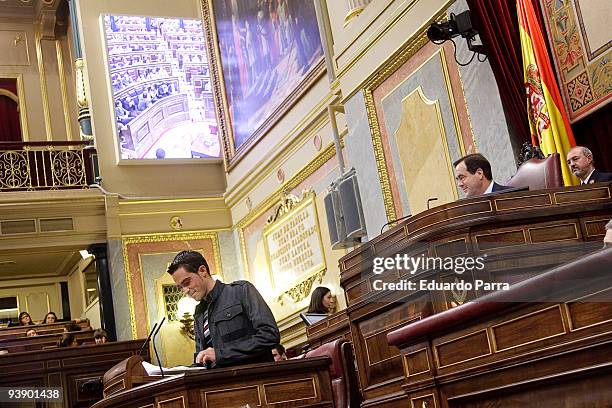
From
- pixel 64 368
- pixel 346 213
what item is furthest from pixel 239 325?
pixel 64 368

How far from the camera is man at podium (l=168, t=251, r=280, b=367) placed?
12.5 feet

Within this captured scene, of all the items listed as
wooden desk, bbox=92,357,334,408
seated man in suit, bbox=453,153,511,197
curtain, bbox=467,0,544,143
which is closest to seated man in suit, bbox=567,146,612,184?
seated man in suit, bbox=453,153,511,197

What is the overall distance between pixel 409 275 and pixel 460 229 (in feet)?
1.16

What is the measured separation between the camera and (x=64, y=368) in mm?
10133

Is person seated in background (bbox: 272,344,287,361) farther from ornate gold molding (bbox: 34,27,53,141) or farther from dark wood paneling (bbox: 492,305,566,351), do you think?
ornate gold molding (bbox: 34,27,53,141)

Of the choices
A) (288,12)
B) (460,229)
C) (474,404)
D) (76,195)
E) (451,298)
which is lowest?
(474,404)

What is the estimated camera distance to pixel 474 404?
242 cm

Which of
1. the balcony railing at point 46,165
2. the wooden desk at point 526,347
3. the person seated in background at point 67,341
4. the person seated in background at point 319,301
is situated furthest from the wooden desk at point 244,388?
the balcony railing at point 46,165

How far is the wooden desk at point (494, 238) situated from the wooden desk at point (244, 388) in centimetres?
34

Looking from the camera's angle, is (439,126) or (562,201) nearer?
(562,201)

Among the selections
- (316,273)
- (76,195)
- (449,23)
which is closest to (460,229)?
(449,23)

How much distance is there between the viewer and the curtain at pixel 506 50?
5.80m

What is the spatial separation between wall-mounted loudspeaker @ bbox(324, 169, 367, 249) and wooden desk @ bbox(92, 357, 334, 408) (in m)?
3.96

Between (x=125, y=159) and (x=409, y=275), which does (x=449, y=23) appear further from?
(x=125, y=159)
